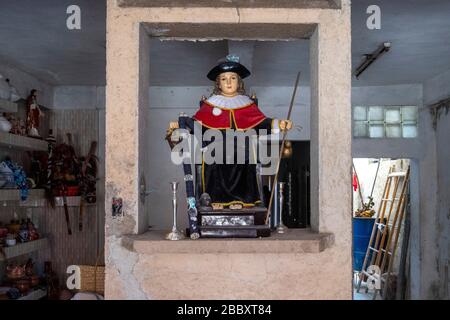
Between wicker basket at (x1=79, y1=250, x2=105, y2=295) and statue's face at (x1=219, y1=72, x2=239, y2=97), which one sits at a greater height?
statue's face at (x1=219, y1=72, x2=239, y2=97)

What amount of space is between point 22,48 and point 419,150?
4702 millimetres

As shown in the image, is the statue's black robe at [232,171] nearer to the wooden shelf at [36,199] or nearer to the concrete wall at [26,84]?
the wooden shelf at [36,199]

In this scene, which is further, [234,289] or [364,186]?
[364,186]

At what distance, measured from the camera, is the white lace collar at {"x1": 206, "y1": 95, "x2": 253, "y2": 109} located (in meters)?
2.94

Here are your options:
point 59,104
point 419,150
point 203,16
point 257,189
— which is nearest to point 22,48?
point 59,104

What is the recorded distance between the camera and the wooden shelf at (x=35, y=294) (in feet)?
17.4

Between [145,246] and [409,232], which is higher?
[145,246]

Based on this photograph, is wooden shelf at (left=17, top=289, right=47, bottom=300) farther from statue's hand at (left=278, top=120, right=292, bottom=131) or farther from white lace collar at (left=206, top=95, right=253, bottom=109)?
statue's hand at (left=278, top=120, right=292, bottom=131)

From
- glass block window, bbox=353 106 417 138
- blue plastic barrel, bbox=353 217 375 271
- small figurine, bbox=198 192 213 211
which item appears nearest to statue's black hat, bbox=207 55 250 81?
small figurine, bbox=198 192 213 211

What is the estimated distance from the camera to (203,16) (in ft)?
9.30

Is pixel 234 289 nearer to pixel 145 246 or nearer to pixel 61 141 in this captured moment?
pixel 145 246

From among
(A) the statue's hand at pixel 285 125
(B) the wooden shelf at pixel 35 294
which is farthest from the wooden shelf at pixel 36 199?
(A) the statue's hand at pixel 285 125

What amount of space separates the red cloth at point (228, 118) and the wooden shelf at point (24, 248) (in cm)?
295

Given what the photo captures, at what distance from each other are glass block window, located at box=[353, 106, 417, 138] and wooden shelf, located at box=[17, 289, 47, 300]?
422 centimetres
